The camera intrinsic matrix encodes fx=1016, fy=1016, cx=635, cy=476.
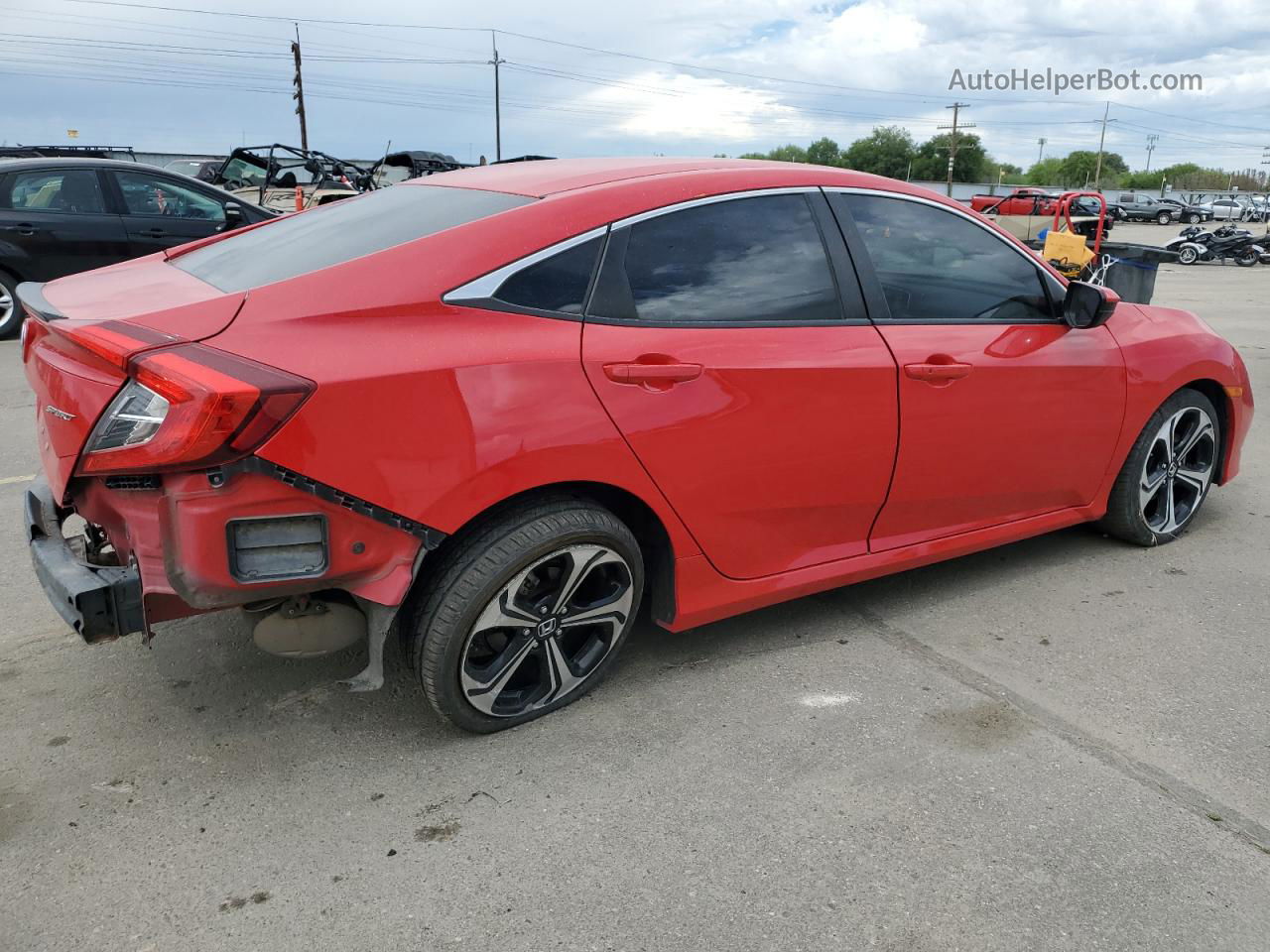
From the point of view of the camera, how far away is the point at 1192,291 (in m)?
17.4

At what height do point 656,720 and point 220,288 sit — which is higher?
point 220,288

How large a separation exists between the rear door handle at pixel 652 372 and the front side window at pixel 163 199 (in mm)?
8520

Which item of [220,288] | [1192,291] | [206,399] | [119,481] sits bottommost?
[1192,291]

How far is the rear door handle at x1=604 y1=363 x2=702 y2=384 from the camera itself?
2.68 metres

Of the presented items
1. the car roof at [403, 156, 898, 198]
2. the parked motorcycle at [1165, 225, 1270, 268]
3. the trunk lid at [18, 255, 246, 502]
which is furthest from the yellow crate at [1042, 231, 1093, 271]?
the parked motorcycle at [1165, 225, 1270, 268]

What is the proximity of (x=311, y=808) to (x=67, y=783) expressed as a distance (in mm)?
654

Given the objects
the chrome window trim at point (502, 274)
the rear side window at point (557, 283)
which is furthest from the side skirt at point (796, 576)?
the chrome window trim at point (502, 274)

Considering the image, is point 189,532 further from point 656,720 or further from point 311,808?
point 656,720

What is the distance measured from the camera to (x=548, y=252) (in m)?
2.68

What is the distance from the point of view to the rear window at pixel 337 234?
2729 millimetres

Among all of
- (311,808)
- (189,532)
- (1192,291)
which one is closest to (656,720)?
(311,808)

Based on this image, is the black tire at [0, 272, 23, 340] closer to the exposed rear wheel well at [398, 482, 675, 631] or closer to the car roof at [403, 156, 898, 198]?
the car roof at [403, 156, 898, 198]

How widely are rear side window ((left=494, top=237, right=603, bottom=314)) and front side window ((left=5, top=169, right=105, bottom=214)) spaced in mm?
8354

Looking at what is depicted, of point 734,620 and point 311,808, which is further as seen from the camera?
point 734,620
